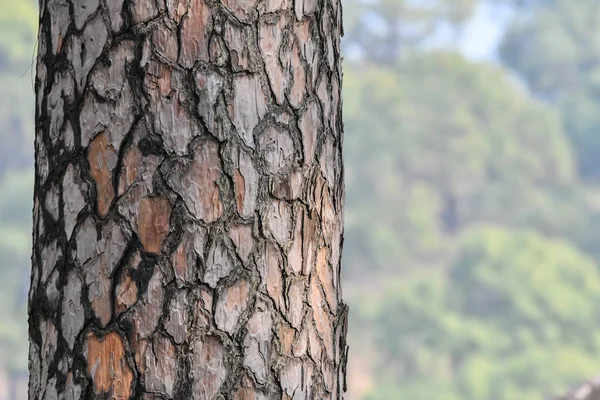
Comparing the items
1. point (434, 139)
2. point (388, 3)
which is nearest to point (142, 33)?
point (434, 139)

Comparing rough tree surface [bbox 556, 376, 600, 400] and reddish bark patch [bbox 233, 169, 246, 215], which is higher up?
rough tree surface [bbox 556, 376, 600, 400]

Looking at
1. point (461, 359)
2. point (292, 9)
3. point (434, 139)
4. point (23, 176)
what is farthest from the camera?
point (434, 139)

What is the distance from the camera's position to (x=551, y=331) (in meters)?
28.9

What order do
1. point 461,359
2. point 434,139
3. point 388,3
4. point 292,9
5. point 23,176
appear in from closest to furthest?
point 292,9 → point 461,359 → point 23,176 → point 434,139 → point 388,3

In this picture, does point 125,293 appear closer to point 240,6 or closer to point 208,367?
point 208,367

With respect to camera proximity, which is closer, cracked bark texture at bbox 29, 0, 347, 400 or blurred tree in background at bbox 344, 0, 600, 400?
cracked bark texture at bbox 29, 0, 347, 400

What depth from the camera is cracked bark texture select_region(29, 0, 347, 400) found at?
1211 mm

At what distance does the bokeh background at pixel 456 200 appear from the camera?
29047 mm

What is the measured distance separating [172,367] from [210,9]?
0.42 m

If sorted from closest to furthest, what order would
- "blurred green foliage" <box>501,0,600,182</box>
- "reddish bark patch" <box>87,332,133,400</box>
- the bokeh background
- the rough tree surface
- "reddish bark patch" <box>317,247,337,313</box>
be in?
"reddish bark patch" <box>87,332,133,400</box>
"reddish bark patch" <box>317,247,337,313</box>
the rough tree surface
the bokeh background
"blurred green foliage" <box>501,0,600,182</box>

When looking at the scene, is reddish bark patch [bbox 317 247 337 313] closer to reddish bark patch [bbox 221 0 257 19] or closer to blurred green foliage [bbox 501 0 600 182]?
reddish bark patch [bbox 221 0 257 19]

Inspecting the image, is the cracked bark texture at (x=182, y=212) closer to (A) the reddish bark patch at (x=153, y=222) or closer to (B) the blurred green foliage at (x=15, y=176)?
(A) the reddish bark patch at (x=153, y=222)

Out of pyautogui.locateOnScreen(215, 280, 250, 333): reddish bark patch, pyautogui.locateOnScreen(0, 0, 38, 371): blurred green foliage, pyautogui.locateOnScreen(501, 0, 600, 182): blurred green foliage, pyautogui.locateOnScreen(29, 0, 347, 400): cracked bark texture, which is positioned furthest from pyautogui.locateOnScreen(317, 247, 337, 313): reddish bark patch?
pyautogui.locateOnScreen(501, 0, 600, 182): blurred green foliage

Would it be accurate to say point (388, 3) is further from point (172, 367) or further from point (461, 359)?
point (172, 367)
